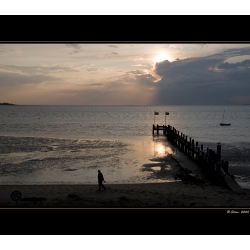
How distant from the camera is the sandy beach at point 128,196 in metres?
9.41

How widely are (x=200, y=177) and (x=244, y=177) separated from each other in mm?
2262

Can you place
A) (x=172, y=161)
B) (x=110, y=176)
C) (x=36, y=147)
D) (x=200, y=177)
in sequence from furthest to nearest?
1. (x=36, y=147)
2. (x=172, y=161)
3. (x=110, y=176)
4. (x=200, y=177)

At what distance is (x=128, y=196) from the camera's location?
10531 millimetres

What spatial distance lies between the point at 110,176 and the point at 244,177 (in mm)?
6354

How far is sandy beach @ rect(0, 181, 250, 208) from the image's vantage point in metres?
9.41

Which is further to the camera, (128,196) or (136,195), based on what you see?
(136,195)

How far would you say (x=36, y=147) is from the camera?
25.2m
